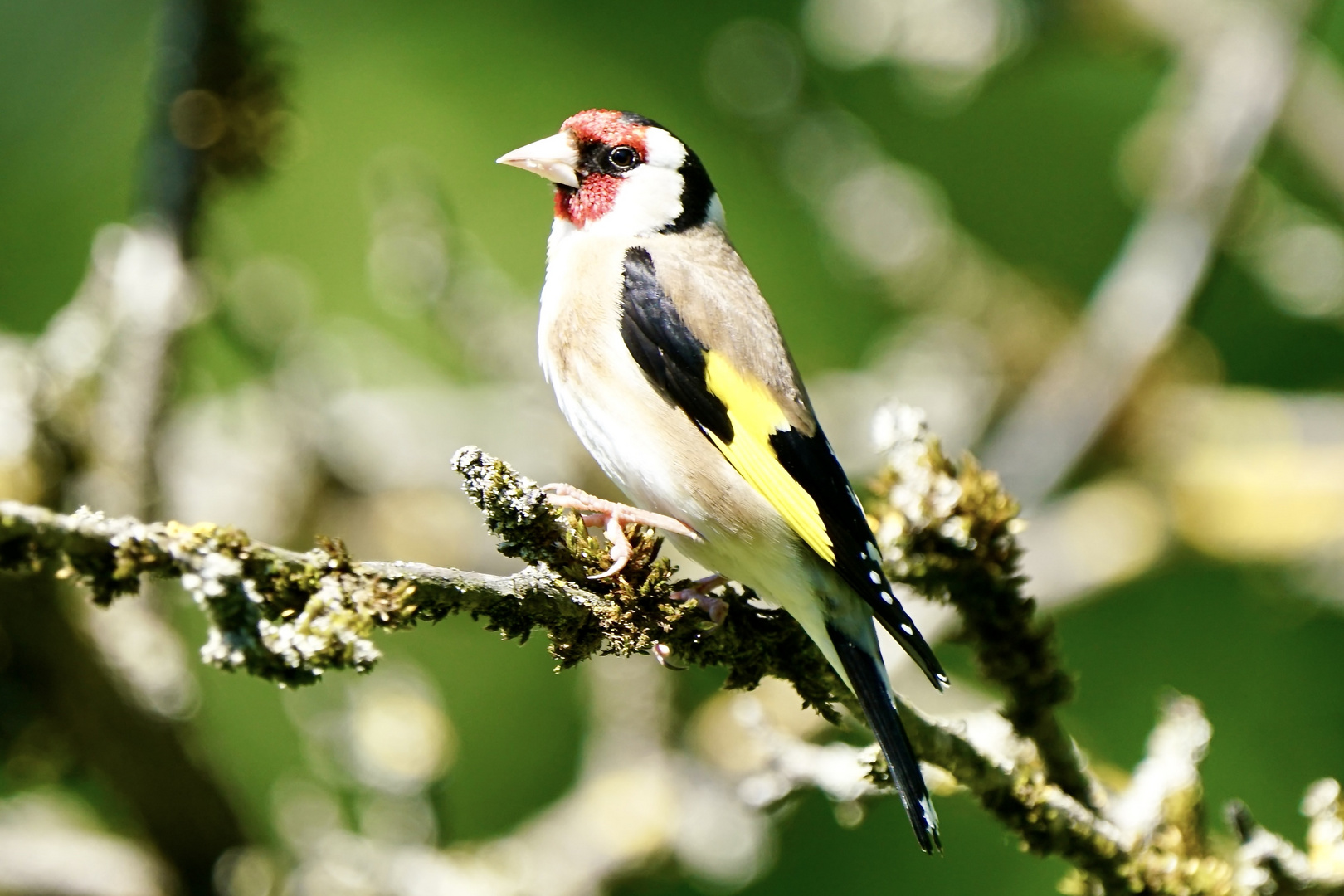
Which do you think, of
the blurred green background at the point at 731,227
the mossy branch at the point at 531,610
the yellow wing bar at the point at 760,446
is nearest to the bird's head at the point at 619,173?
the yellow wing bar at the point at 760,446

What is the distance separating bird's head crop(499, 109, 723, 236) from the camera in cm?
246

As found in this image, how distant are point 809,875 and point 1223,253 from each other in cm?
331

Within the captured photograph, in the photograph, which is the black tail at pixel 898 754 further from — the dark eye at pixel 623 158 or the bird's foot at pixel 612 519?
the dark eye at pixel 623 158

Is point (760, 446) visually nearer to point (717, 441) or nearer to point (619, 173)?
point (717, 441)

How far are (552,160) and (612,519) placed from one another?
42.2 inches

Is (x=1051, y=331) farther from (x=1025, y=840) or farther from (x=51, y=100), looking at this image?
(x=51, y=100)

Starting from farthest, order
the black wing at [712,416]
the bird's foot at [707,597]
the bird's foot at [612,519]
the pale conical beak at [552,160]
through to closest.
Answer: the pale conical beak at [552,160], the black wing at [712,416], the bird's foot at [707,597], the bird's foot at [612,519]

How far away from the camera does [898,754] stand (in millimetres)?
1458

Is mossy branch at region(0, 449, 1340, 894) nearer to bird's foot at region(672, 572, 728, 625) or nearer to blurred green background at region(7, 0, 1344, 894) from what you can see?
bird's foot at region(672, 572, 728, 625)

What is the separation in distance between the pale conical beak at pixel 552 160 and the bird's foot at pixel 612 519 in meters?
0.85

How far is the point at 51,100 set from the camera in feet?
23.2

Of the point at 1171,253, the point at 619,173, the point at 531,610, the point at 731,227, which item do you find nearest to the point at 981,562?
the point at 531,610

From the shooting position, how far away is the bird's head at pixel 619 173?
96.8 inches

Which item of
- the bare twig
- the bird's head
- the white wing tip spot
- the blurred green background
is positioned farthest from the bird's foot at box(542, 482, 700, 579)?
the blurred green background
